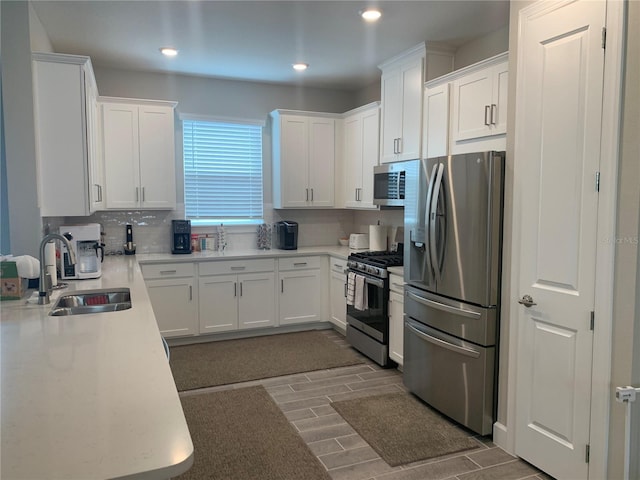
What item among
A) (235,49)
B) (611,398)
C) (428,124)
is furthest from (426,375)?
(235,49)

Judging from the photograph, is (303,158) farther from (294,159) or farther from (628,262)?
(628,262)

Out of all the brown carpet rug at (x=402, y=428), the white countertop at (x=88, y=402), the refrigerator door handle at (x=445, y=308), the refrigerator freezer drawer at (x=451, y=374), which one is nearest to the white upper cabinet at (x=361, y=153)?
the refrigerator door handle at (x=445, y=308)

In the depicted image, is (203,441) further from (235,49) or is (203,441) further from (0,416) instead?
(235,49)

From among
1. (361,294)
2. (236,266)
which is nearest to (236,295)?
(236,266)

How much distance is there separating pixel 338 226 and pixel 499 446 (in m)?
3.51

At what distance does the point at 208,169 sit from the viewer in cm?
539

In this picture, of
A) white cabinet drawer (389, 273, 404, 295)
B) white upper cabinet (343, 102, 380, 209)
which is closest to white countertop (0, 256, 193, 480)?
white cabinet drawer (389, 273, 404, 295)

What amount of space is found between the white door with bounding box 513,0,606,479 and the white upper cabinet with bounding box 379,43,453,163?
141cm

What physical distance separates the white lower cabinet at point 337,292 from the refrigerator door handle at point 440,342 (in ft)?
4.51

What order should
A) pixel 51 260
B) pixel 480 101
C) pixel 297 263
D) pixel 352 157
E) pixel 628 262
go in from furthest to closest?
pixel 352 157 → pixel 297 263 → pixel 480 101 → pixel 51 260 → pixel 628 262

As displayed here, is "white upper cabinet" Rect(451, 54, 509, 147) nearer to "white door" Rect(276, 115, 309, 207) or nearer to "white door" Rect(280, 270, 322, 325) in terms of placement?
"white door" Rect(276, 115, 309, 207)

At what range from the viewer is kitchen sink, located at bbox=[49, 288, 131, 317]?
2.79 m

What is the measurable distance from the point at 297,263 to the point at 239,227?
2.83ft

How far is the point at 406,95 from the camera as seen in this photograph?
4.17 meters
